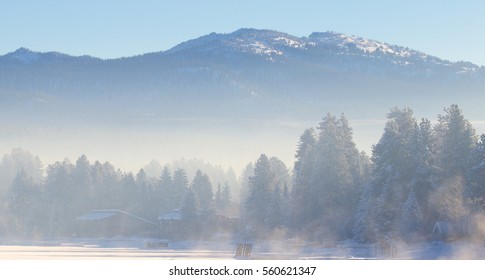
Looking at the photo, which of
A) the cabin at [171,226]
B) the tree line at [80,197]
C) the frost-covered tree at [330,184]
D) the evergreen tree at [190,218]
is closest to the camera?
the frost-covered tree at [330,184]

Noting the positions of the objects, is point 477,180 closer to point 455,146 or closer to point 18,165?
point 455,146

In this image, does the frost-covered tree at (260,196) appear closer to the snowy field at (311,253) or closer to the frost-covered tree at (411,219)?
the snowy field at (311,253)

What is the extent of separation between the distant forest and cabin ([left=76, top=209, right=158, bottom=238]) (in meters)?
3.34

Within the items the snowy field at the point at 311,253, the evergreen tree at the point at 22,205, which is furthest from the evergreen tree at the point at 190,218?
the snowy field at the point at 311,253

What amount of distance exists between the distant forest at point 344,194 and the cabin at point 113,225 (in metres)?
3.34

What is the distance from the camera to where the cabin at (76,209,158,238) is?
126 metres

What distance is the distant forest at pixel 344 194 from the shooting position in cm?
7900

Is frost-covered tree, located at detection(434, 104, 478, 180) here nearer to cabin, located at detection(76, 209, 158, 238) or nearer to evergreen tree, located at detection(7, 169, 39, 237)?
cabin, located at detection(76, 209, 158, 238)

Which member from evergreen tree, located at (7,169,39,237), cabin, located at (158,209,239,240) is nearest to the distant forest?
evergreen tree, located at (7,169,39,237)

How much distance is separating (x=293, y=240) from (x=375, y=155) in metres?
13.0

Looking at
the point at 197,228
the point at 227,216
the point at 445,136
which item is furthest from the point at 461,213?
the point at 227,216

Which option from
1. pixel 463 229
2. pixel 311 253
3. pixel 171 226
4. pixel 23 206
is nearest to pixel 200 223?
pixel 171 226

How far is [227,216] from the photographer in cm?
12800

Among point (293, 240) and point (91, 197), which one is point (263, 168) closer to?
point (293, 240)
